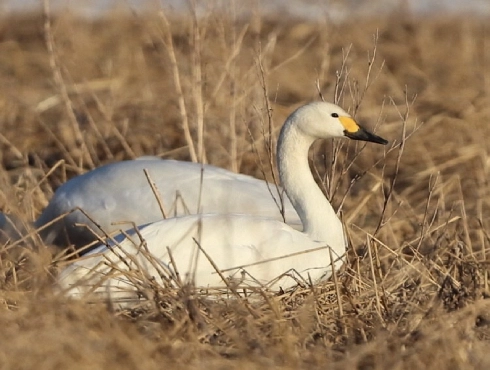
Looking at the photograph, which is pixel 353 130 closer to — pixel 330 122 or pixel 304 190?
pixel 330 122

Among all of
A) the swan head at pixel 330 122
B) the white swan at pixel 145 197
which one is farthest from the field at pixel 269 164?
the white swan at pixel 145 197

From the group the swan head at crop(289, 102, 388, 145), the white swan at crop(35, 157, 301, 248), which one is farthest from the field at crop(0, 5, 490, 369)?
the white swan at crop(35, 157, 301, 248)

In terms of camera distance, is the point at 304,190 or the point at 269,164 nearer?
the point at 304,190

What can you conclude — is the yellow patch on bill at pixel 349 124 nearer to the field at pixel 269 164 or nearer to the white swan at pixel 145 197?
the field at pixel 269 164

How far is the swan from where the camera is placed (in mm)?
4379

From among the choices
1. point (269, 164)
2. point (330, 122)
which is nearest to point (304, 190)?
point (330, 122)

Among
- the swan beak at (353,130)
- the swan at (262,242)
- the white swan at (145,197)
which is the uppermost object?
the swan beak at (353,130)

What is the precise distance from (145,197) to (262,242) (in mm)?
1261

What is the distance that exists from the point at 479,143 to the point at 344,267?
3.07 m

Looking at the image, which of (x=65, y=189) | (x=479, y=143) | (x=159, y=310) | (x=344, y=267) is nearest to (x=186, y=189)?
(x=65, y=189)

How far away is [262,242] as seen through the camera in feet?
15.1

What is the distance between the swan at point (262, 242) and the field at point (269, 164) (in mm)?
109

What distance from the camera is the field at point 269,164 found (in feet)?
11.2

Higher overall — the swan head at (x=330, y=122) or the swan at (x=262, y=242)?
the swan head at (x=330, y=122)
